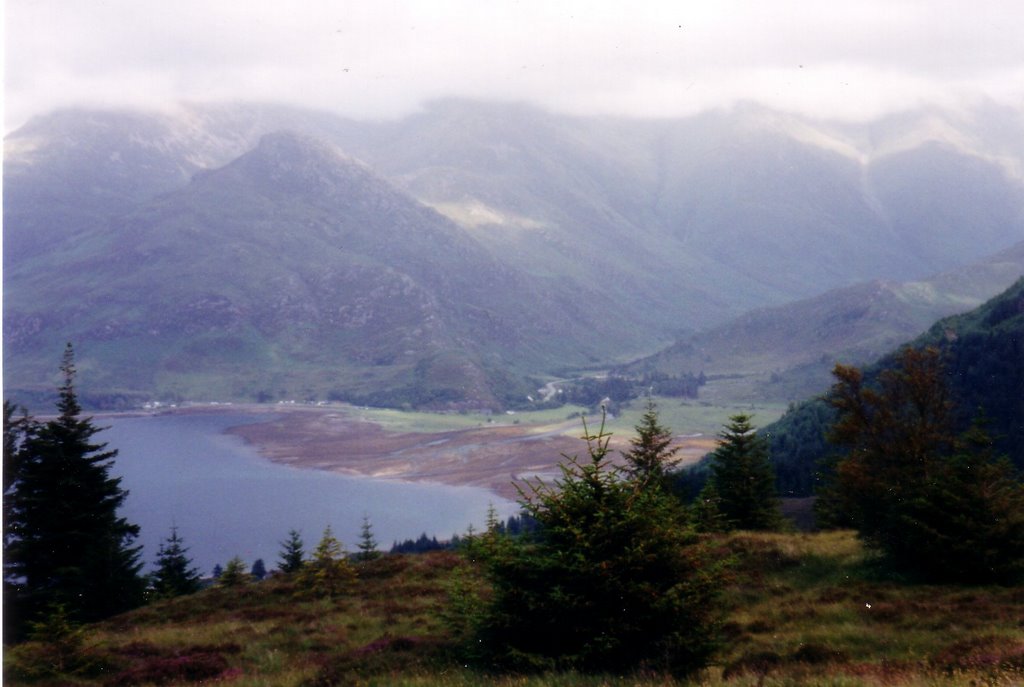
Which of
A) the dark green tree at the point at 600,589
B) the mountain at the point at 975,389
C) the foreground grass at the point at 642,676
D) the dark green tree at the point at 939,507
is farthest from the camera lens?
the mountain at the point at 975,389

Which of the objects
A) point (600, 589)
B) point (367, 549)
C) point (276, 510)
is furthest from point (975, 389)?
point (600, 589)

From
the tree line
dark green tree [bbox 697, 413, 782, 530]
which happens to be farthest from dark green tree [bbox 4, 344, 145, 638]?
dark green tree [bbox 697, 413, 782, 530]

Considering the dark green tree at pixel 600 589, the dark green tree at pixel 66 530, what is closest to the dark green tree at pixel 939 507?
the dark green tree at pixel 600 589

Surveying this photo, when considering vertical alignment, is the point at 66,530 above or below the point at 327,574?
above

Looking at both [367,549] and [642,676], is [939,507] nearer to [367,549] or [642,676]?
[642,676]

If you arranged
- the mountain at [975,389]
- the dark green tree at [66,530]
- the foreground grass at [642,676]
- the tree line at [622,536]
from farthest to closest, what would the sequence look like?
the mountain at [975,389]
the dark green tree at [66,530]
the tree line at [622,536]
the foreground grass at [642,676]

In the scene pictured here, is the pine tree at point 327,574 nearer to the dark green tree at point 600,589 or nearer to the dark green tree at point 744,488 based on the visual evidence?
the dark green tree at point 600,589

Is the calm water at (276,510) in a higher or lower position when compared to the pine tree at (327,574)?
lower
